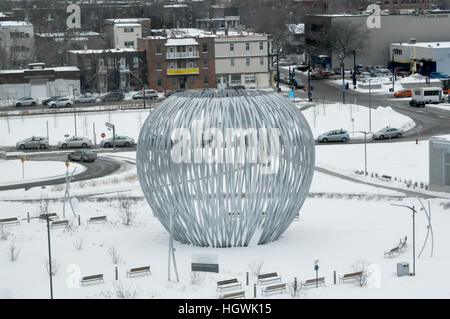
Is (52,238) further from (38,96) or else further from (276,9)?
(276,9)

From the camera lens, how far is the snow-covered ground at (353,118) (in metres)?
73.3

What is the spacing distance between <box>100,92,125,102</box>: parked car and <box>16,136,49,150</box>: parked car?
1895cm

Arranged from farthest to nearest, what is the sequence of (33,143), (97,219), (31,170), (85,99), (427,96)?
(85,99) → (427,96) → (33,143) → (31,170) → (97,219)

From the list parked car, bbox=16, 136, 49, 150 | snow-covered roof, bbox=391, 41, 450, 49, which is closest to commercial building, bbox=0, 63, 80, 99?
parked car, bbox=16, 136, 49, 150

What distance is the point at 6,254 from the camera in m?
39.5

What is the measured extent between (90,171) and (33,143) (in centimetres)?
1249

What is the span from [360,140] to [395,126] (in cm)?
397

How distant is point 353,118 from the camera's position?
75.4 metres

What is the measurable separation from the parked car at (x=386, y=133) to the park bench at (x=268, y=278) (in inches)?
1410

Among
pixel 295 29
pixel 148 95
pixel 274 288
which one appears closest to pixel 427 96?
pixel 148 95

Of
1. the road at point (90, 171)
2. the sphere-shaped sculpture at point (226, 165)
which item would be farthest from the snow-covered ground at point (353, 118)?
the sphere-shaped sculpture at point (226, 165)

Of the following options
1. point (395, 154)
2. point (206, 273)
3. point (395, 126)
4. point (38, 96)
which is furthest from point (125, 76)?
point (206, 273)

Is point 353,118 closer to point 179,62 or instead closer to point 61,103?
point 179,62

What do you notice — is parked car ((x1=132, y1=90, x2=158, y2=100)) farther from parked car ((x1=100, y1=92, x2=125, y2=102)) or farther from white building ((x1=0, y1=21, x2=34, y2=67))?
white building ((x1=0, y1=21, x2=34, y2=67))
